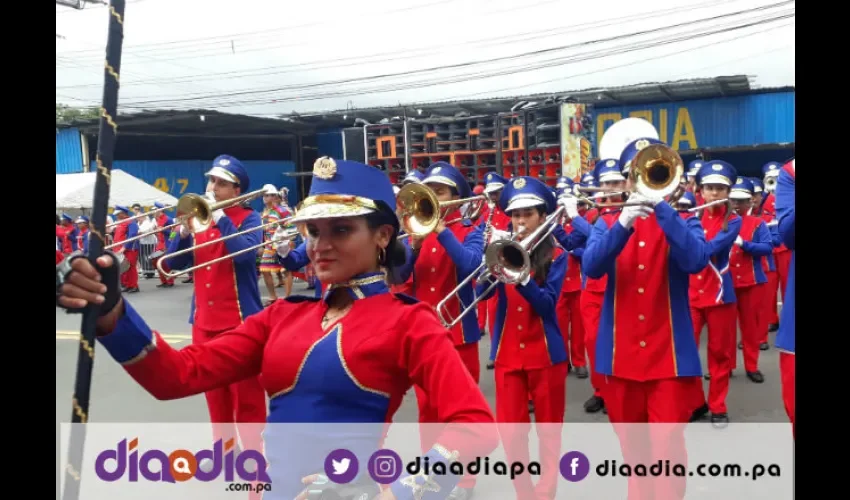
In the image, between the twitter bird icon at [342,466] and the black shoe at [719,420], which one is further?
the black shoe at [719,420]

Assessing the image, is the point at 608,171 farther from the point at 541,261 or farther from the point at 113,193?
the point at 113,193

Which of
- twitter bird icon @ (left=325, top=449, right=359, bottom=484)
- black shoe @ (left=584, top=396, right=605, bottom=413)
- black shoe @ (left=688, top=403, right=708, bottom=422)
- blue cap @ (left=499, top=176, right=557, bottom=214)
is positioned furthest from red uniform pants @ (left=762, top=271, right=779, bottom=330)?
twitter bird icon @ (left=325, top=449, right=359, bottom=484)

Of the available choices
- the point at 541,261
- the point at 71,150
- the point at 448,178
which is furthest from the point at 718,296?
the point at 71,150

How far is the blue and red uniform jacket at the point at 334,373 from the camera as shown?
6.37 ft

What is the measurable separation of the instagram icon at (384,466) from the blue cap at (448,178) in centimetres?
334

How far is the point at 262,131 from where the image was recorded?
23594 millimetres

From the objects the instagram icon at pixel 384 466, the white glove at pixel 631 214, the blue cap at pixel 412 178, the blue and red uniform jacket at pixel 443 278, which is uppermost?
the blue cap at pixel 412 178

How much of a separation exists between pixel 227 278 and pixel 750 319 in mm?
4833

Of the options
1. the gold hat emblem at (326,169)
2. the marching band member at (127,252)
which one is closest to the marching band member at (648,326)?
the gold hat emblem at (326,169)

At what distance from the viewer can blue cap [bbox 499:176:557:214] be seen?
4.30 meters

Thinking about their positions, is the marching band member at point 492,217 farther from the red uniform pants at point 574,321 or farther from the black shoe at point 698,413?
the black shoe at point 698,413
